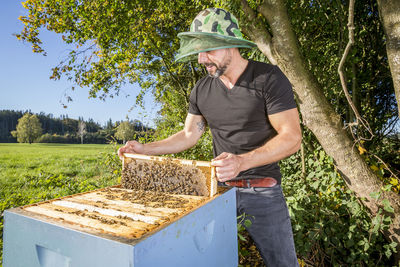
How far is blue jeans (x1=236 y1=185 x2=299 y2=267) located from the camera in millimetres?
1968

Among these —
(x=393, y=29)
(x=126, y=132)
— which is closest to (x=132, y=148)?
(x=393, y=29)

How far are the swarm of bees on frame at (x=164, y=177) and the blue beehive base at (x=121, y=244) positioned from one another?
246mm

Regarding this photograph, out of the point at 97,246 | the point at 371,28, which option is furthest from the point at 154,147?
the point at 371,28

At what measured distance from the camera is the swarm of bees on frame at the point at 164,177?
5.62 feet

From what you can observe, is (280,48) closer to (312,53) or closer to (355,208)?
(312,53)

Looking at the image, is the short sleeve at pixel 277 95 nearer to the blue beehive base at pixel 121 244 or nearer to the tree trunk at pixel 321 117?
the blue beehive base at pixel 121 244

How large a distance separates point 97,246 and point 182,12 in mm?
7224

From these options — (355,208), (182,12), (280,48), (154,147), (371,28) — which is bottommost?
(355,208)

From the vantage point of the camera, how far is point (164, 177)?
1837 mm

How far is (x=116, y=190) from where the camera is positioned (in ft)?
6.05

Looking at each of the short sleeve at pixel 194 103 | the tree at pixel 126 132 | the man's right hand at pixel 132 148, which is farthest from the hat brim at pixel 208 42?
the tree at pixel 126 132

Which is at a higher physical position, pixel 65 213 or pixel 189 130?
pixel 189 130

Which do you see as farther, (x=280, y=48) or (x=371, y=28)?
(x=371, y=28)

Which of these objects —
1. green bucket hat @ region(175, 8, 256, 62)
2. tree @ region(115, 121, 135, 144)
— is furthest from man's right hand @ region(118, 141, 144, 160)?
tree @ region(115, 121, 135, 144)
